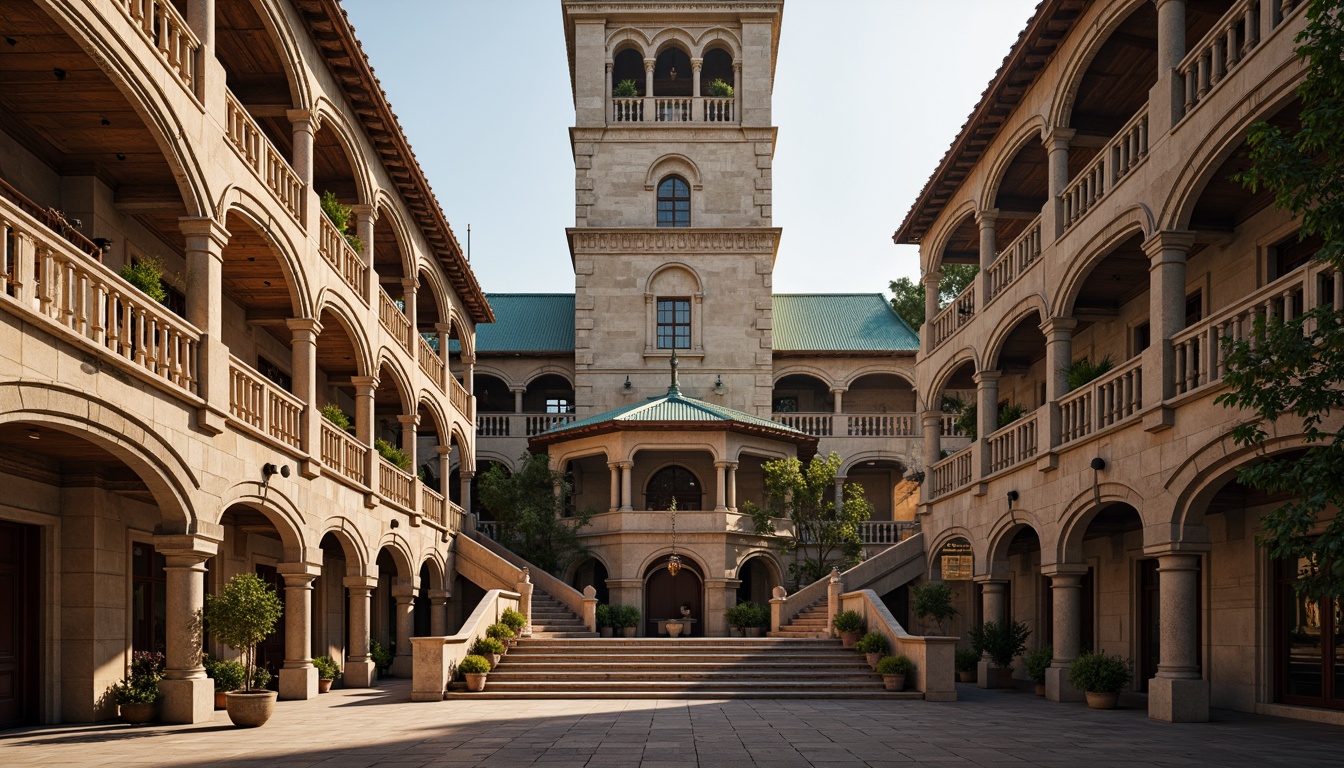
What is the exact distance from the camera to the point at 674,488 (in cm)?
4078

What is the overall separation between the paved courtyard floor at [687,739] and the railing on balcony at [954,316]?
11.4 metres

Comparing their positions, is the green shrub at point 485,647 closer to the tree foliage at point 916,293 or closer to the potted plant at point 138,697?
the potted plant at point 138,697

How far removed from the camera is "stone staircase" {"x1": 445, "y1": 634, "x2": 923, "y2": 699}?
23859 mm

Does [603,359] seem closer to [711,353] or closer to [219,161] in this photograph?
[711,353]

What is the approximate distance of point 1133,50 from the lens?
21.3 meters

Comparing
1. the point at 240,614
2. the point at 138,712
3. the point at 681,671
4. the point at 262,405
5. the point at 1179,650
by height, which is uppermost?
the point at 262,405

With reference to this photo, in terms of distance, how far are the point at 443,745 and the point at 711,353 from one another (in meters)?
30.1

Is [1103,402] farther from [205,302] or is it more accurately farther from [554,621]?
[554,621]

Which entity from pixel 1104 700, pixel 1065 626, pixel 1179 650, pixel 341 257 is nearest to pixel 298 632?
A: pixel 341 257

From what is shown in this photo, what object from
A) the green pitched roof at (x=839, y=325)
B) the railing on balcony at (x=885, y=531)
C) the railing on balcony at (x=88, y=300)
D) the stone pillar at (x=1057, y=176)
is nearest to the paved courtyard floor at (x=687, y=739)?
the railing on balcony at (x=88, y=300)

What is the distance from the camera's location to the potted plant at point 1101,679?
67.2 feet

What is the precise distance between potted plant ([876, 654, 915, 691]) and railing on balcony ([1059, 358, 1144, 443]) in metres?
5.37

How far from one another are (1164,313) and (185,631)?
14937 mm

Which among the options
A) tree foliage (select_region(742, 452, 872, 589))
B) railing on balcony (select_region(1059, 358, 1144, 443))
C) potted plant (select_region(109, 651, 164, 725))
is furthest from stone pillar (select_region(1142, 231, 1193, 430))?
tree foliage (select_region(742, 452, 872, 589))
